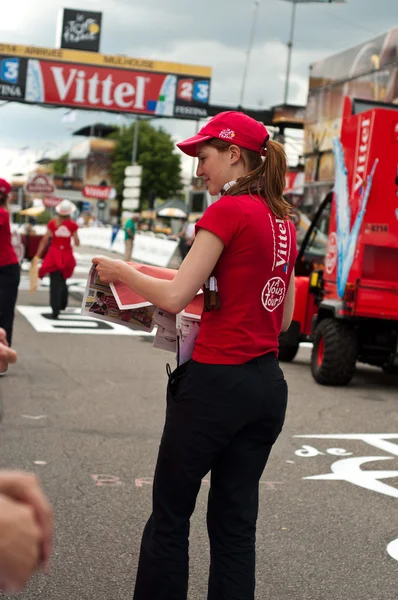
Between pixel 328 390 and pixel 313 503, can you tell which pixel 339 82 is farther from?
pixel 313 503

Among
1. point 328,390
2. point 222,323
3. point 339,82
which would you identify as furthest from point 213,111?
point 222,323

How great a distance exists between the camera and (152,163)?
111m

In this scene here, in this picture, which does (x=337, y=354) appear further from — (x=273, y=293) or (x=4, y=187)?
(x=273, y=293)

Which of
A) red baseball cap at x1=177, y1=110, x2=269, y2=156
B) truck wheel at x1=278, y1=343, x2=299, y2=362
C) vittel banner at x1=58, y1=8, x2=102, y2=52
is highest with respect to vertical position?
vittel banner at x1=58, y1=8, x2=102, y2=52

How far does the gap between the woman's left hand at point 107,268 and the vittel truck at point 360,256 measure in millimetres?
7277

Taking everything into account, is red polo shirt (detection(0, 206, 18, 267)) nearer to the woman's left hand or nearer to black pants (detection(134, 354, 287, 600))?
the woman's left hand

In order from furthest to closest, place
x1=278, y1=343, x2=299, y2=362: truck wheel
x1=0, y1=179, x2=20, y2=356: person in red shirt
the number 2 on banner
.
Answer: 1. the number 2 on banner
2. x1=278, y1=343, x2=299, y2=362: truck wheel
3. x1=0, y1=179, x2=20, y2=356: person in red shirt

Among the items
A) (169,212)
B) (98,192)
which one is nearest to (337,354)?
(169,212)

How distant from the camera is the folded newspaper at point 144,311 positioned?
141 inches

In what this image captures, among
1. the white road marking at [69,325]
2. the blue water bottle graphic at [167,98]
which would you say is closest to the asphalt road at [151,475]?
the white road marking at [69,325]

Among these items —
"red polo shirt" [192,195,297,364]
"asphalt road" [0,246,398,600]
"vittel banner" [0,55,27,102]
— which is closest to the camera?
"red polo shirt" [192,195,297,364]

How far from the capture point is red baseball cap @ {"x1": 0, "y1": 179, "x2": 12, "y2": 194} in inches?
348

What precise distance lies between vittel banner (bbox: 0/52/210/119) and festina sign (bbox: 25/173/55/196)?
7.71 m

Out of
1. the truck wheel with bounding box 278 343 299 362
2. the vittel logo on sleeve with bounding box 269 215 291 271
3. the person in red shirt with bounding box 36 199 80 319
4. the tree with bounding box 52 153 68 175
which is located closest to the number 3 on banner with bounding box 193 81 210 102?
the person in red shirt with bounding box 36 199 80 319
